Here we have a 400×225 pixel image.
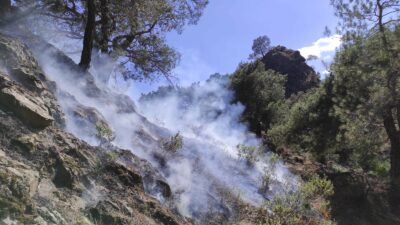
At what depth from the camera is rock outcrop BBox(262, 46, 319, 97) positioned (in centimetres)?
5381

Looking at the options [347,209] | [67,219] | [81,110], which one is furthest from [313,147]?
[67,219]

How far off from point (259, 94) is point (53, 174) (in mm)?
A: 24693

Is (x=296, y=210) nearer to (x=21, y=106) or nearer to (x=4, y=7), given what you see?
(x=21, y=106)

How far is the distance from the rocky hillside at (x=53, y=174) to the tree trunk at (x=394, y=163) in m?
8.13

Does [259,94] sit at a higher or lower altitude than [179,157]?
higher

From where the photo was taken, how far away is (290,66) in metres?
56.5

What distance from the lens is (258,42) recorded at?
5659 centimetres

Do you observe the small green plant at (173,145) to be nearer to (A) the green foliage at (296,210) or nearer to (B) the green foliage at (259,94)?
(A) the green foliage at (296,210)

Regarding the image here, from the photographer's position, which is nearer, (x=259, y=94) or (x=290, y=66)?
(x=259, y=94)

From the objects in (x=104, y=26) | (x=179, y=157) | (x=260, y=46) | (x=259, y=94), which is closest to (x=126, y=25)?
(x=104, y=26)

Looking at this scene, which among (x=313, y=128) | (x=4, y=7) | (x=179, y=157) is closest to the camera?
(x=179, y=157)

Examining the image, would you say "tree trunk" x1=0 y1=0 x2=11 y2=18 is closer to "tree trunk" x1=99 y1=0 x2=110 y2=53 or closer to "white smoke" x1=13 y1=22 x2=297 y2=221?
"white smoke" x1=13 y1=22 x2=297 y2=221

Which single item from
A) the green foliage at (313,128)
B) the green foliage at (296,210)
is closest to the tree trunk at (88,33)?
the green foliage at (296,210)

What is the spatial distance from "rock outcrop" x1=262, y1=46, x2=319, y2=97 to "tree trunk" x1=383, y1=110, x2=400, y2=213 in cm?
3906
